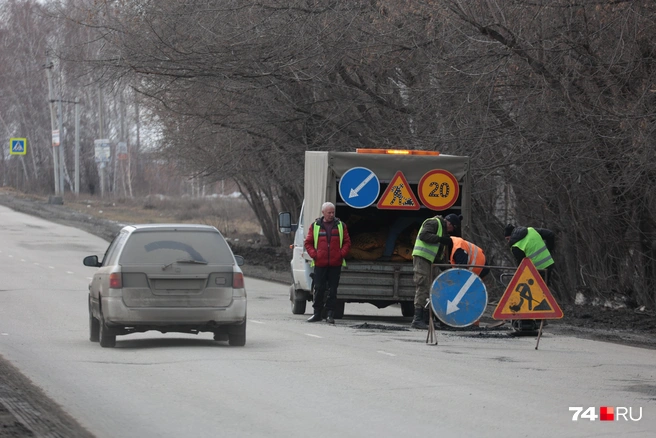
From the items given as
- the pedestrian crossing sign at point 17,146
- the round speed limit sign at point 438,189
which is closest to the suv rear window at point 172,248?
the round speed limit sign at point 438,189

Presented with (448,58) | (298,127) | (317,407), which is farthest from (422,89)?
(317,407)

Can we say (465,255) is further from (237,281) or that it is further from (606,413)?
(606,413)

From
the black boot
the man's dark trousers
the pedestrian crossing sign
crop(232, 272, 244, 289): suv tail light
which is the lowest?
the black boot

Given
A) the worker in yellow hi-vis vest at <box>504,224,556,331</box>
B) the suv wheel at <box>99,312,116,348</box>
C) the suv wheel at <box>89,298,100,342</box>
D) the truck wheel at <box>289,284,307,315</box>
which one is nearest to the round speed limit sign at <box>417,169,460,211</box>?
the worker in yellow hi-vis vest at <box>504,224,556,331</box>

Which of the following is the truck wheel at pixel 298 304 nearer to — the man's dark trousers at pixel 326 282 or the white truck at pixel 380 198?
the white truck at pixel 380 198

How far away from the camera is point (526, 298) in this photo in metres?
14.0

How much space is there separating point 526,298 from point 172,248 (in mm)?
4378

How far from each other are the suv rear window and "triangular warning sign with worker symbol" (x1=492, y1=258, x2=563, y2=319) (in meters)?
3.42

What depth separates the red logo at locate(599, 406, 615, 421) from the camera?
857cm

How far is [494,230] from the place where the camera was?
79.1 ft

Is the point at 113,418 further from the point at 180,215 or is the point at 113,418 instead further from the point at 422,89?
the point at 180,215

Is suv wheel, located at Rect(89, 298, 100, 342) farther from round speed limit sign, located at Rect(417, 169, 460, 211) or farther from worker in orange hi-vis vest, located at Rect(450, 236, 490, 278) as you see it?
round speed limit sign, located at Rect(417, 169, 460, 211)

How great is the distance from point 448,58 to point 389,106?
5.30 meters

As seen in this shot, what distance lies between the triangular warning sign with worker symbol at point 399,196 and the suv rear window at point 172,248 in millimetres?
4868
